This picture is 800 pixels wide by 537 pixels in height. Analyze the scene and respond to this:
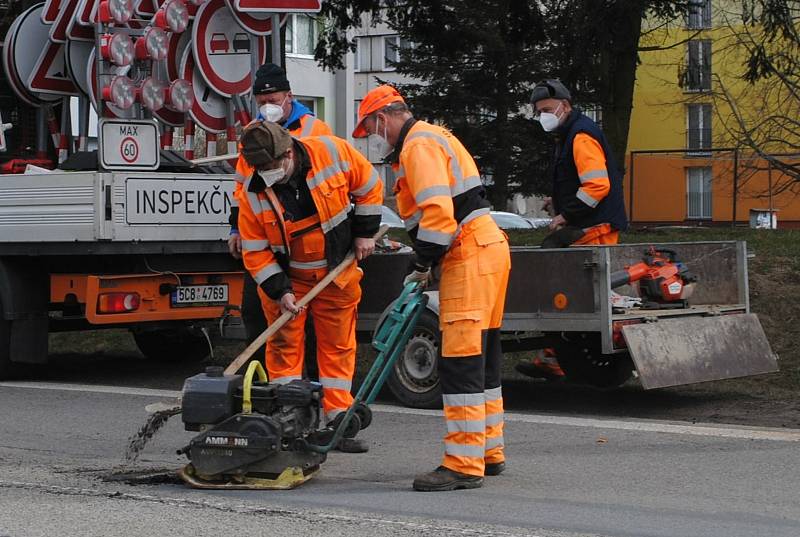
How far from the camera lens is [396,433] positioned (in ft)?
27.8

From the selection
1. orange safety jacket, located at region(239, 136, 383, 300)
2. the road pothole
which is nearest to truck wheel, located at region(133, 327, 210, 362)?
orange safety jacket, located at region(239, 136, 383, 300)

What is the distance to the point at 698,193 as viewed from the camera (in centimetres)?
3800

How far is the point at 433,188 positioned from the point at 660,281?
357cm

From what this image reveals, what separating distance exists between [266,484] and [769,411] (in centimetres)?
416

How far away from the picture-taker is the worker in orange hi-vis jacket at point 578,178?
9.54m

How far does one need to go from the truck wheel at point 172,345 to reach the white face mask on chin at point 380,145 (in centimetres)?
612

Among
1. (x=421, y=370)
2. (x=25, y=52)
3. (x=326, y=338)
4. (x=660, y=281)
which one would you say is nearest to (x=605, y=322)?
(x=660, y=281)

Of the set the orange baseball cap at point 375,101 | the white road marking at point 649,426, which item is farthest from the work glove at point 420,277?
the white road marking at point 649,426

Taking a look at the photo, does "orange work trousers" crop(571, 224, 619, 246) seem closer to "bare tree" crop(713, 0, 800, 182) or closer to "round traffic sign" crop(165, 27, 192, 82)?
"round traffic sign" crop(165, 27, 192, 82)

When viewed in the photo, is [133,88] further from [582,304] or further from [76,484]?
[76,484]

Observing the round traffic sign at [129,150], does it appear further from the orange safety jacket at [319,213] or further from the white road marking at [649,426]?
the orange safety jacket at [319,213]

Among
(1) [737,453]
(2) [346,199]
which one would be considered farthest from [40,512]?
(1) [737,453]

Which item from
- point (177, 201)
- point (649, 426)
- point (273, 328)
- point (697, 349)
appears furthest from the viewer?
point (177, 201)

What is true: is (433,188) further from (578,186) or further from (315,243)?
(578,186)
